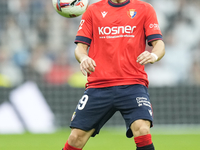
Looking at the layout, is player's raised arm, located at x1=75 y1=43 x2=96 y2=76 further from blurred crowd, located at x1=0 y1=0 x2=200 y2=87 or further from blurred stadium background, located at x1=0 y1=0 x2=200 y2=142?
blurred crowd, located at x1=0 y1=0 x2=200 y2=87

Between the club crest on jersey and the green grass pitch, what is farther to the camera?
the green grass pitch

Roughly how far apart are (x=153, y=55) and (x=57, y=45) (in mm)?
7949

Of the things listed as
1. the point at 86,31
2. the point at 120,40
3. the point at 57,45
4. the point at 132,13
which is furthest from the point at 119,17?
the point at 57,45

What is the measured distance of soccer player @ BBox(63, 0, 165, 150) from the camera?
4.27m

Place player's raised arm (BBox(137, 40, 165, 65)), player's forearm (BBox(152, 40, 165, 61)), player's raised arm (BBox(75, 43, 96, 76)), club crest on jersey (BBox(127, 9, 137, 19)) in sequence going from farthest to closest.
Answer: club crest on jersey (BBox(127, 9, 137, 19)) → player's forearm (BBox(152, 40, 165, 61)) → player's raised arm (BBox(75, 43, 96, 76)) → player's raised arm (BBox(137, 40, 165, 65))

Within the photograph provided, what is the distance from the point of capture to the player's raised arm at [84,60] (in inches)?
158

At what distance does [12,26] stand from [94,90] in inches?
309

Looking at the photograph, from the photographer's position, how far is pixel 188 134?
367 inches

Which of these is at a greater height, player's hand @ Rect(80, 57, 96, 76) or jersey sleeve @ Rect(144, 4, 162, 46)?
jersey sleeve @ Rect(144, 4, 162, 46)

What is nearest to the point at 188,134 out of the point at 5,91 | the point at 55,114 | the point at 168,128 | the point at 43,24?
the point at 168,128

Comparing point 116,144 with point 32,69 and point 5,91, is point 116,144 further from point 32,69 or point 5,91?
point 32,69

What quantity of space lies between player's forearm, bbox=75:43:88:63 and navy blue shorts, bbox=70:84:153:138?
348mm

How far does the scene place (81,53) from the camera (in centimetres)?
445

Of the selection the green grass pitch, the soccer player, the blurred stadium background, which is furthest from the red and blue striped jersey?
the blurred stadium background
